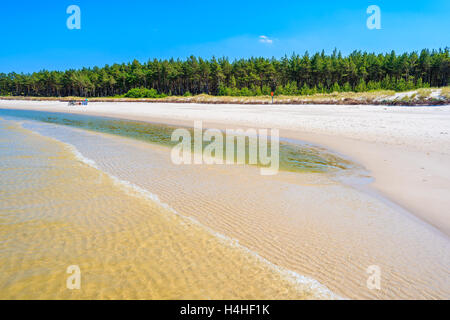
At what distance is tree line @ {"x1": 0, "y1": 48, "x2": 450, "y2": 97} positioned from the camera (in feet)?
214

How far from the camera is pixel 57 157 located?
31.6 feet

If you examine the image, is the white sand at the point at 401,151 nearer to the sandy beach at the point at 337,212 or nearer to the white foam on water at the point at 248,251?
the sandy beach at the point at 337,212

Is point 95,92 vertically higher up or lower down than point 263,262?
higher up

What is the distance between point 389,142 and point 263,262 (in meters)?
12.0

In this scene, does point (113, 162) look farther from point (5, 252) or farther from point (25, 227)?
point (5, 252)

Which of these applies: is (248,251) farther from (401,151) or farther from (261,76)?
(261,76)

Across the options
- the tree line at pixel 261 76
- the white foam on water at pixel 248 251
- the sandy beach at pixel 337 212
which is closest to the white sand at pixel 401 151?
the sandy beach at pixel 337 212

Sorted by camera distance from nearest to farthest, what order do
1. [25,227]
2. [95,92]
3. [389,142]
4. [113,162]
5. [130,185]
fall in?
[25,227] < [130,185] < [113,162] < [389,142] < [95,92]

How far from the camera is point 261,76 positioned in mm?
82938

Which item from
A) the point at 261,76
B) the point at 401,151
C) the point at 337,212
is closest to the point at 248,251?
the point at 337,212
